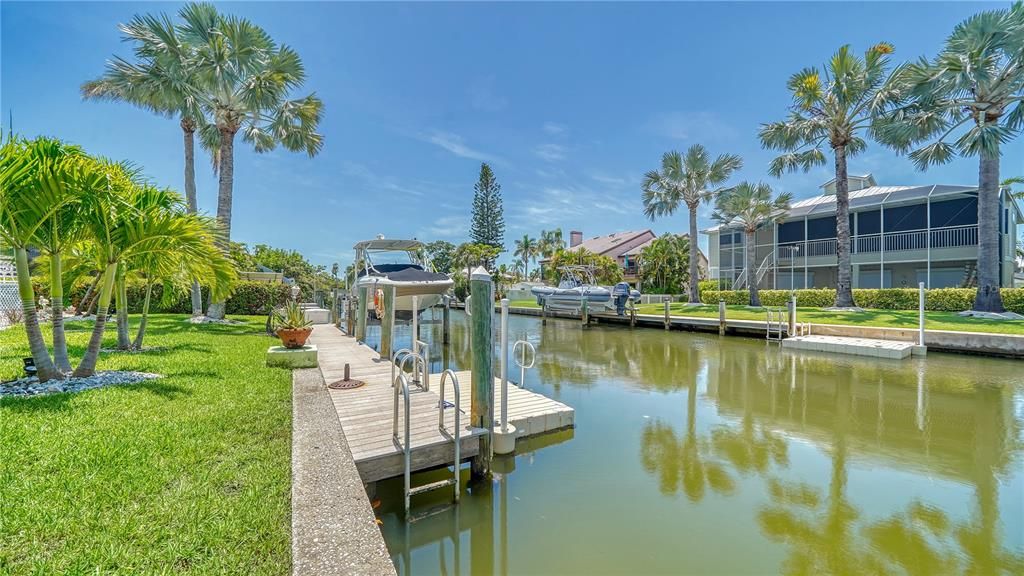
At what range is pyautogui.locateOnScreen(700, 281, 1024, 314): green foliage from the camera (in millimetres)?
14320

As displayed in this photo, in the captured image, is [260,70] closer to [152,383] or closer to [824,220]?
[152,383]

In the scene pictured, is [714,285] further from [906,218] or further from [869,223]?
[906,218]

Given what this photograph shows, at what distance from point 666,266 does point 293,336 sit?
2787 centimetres

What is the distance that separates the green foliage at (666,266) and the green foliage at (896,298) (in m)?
6.24

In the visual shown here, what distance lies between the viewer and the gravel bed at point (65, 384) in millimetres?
4453

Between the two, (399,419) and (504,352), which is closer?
(504,352)

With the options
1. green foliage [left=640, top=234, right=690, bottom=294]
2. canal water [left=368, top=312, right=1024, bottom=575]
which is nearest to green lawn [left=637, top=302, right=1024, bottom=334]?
canal water [left=368, top=312, right=1024, bottom=575]

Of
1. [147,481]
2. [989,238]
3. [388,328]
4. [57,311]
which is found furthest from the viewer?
[989,238]

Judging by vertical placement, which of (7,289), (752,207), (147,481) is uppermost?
(752,207)

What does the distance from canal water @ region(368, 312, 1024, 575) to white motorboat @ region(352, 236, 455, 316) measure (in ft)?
15.2

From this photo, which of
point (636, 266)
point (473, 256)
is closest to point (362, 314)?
point (636, 266)

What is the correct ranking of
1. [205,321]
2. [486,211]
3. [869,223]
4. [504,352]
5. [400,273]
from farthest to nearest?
[486,211], [869,223], [205,321], [400,273], [504,352]

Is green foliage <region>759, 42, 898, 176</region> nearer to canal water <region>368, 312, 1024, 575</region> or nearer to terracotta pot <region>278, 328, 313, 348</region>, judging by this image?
canal water <region>368, 312, 1024, 575</region>

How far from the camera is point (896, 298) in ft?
57.6
